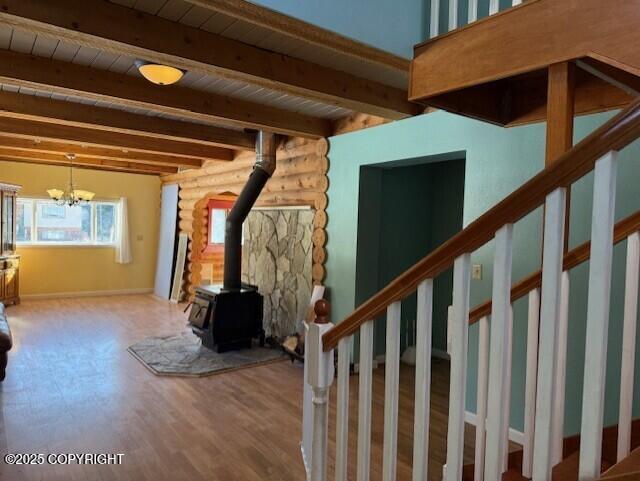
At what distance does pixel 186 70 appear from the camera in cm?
297

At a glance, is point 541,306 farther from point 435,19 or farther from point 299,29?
point 435,19

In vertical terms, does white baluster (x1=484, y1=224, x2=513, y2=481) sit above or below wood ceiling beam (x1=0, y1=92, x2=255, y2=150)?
below

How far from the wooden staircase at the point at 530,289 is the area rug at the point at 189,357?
2310 millimetres

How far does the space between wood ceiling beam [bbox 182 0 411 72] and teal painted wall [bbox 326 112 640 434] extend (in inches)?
42.2

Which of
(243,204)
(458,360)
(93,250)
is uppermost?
(243,204)

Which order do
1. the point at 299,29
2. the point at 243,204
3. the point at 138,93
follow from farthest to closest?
1. the point at 243,204
2. the point at 138,93
3. the point at 299,29

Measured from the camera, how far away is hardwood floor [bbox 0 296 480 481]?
2682 millimetres

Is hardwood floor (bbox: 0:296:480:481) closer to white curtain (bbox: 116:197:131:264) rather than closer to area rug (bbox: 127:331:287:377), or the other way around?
area rug (bbox: 127:331:287:377)

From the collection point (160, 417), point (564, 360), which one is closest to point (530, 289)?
point (564, 360)

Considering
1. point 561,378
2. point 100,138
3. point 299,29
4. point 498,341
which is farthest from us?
point 100,138

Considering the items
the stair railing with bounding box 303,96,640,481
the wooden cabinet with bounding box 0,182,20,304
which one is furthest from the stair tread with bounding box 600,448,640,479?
the wooden cabinet with bounding box 0,182,20,304

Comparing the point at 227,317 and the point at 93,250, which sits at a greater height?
the point at 93,250

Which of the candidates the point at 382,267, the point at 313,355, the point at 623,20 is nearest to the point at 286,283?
the point at 382,267

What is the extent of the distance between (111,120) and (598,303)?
4.62m
